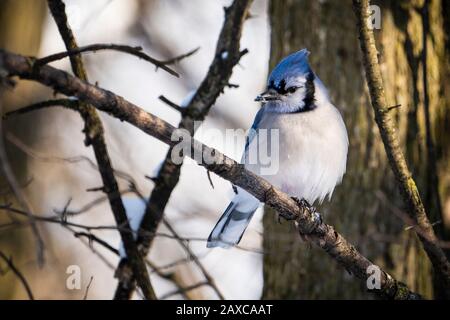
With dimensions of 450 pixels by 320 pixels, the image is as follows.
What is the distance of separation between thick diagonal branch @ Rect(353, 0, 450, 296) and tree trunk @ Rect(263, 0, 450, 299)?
0.76 m

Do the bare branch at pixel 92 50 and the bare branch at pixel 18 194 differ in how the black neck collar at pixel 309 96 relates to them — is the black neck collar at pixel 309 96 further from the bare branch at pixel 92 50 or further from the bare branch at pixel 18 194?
the bare branch at pixel 18 194

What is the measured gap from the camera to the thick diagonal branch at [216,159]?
2010mm

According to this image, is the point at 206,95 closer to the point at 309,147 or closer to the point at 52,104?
the point at 309,147

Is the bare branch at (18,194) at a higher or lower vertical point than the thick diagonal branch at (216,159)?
lower

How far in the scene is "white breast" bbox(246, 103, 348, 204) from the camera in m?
3.64

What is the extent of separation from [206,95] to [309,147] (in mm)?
653

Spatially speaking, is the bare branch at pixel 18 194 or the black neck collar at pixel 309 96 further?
the black neck collar at pixel 309 96

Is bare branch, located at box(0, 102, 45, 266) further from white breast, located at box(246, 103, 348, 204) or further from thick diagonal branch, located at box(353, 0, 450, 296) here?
white breast, located at box(246, 103, 348, 204)

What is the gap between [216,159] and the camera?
242 cm

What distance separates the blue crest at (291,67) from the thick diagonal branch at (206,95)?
0.78 feet

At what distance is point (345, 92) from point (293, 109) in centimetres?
62

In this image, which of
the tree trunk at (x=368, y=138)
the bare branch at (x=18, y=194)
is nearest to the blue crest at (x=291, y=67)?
the tree trunk at (x=368, y=138)

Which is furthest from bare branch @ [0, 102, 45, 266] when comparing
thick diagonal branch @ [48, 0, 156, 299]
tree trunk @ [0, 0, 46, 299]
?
tree trunk @ [0, 0, 46, 299]
